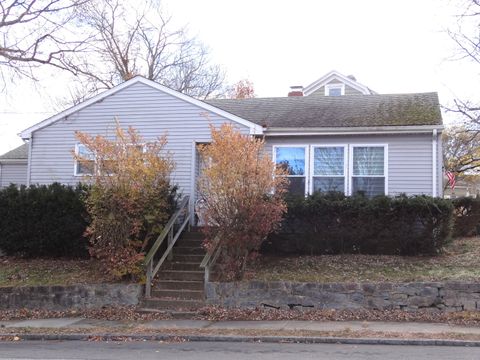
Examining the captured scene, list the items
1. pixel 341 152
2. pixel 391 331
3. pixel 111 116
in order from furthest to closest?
pixel 111 116 < pixel 341 152 < pixel 391 331

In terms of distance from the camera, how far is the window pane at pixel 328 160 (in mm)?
15750

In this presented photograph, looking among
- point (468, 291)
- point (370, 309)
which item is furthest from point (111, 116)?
point (468, 291)

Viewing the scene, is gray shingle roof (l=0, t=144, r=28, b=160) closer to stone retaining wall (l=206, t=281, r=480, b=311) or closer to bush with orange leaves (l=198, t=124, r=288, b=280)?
bush with orange leaves (l=198, t=124, r=288, b=280)

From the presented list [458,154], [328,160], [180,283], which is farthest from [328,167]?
[458,154]

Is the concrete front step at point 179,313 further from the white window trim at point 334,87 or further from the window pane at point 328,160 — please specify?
the white window trim at point 334,87

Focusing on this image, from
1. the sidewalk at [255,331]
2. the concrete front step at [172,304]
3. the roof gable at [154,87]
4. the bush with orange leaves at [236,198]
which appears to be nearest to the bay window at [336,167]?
the roof gable at [154,87]

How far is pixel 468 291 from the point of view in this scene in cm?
1130

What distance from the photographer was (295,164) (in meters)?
16.1

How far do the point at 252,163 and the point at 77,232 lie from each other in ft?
17.7

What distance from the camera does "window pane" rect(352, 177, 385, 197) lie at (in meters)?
15.3

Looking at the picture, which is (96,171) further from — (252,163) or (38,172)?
(38,172)

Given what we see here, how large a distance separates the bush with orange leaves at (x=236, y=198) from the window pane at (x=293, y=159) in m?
3.75

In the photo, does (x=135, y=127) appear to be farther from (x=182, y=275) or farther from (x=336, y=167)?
(x=336, y=167)

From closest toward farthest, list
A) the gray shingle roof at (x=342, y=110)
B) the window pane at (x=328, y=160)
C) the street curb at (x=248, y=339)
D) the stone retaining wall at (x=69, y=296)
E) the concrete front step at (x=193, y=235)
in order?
the street curb at (x=248, y=339)
the stone retaining wall at (x=69, y=296)
the concrete front step at (x=193, y=235)
the gray shingle roof at (x=342, y=110)
the window pane at (x=328, y=160)
